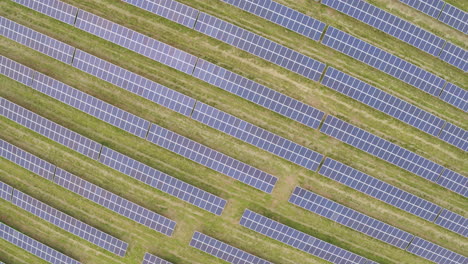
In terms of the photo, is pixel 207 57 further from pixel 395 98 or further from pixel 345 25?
pixel 395 98

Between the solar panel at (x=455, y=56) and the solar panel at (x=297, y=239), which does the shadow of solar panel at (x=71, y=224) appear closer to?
the solar panel at (x=297, y=239)

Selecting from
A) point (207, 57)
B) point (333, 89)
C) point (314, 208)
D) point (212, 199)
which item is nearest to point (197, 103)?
point (207, 57)

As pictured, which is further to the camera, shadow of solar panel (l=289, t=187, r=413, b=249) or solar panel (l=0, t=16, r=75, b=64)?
shadow of solar panel (l=289, t=187, r=413, b=249)

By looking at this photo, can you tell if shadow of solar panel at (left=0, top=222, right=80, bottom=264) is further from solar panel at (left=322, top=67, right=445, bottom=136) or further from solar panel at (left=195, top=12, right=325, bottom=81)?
solar panel at (left=322, top=67, right=445, bottom=136)

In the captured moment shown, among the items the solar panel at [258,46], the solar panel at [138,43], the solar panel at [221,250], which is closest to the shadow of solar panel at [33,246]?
the solar panel at [221,250]

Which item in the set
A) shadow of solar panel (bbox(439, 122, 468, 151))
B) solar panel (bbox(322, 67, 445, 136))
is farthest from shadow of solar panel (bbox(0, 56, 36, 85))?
shadow of solar panel (bbox(439, 122, 468, 151))

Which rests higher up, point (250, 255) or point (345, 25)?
point (345, 25)
